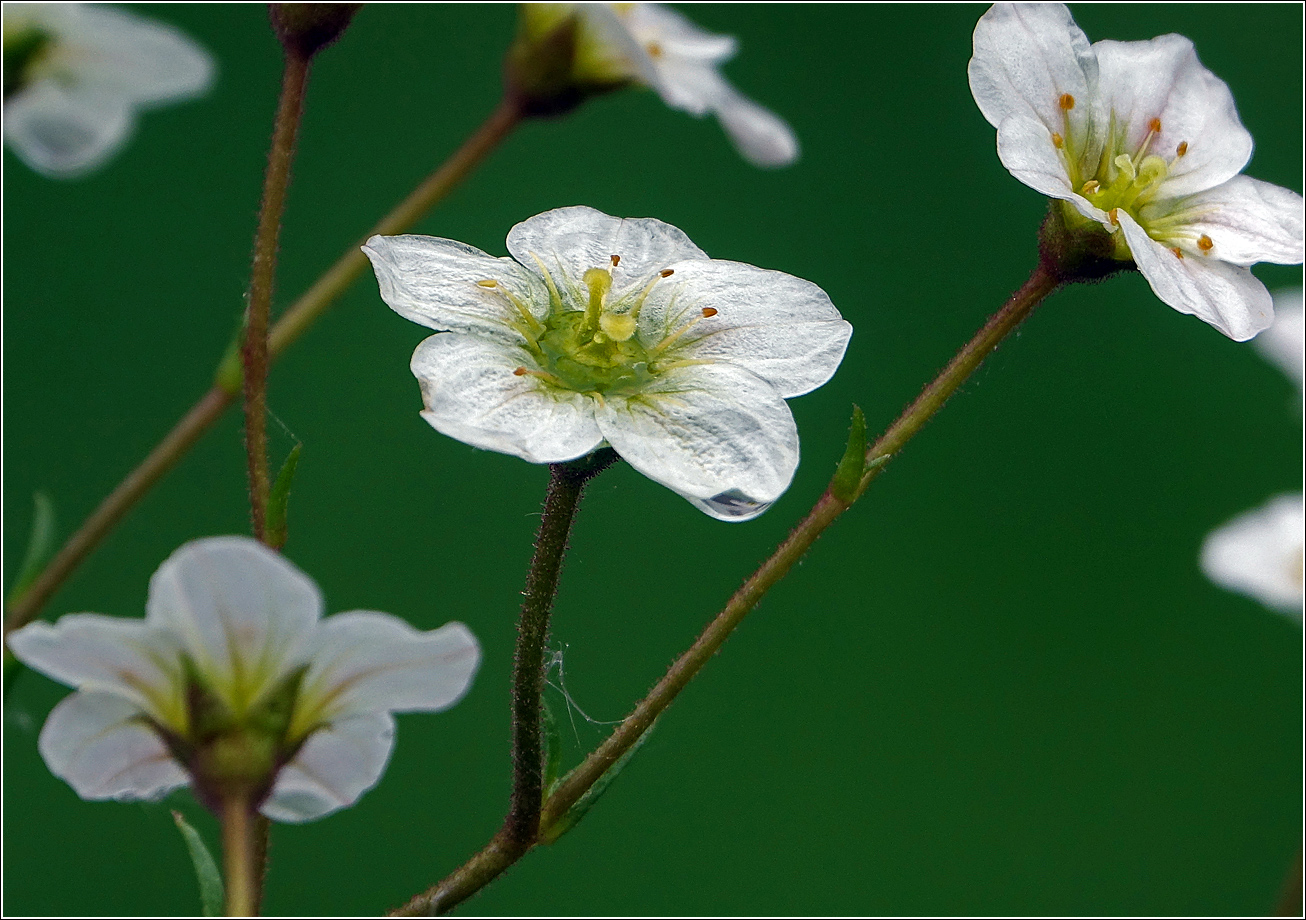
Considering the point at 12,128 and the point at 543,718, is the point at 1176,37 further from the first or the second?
the point at 12,128

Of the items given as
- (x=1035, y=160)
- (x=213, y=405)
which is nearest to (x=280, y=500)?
(x=213, y=405)

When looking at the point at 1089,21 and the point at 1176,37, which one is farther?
the point at 1089,21

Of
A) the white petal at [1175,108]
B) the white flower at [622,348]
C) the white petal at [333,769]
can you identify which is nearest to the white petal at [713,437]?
the white flower at [622,348]

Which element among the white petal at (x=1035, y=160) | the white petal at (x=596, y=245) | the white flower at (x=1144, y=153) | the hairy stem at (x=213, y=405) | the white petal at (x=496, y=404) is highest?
the white flower at (x=1144, y=153)

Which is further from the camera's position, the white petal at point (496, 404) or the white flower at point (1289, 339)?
the white flower at point (1289, 339)

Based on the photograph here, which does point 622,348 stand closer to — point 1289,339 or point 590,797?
point 590,797

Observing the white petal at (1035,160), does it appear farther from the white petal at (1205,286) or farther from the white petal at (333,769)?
the white petal at (333,769)

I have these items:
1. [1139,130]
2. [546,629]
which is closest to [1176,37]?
[1139,130]
